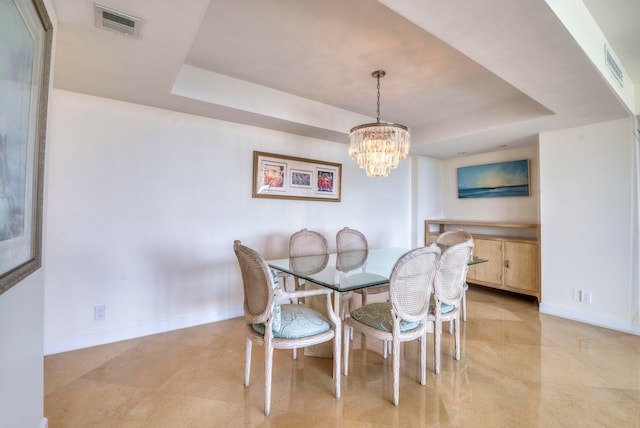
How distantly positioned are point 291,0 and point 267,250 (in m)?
2.46

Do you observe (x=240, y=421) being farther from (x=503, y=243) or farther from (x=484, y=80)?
(x=503, y=243)

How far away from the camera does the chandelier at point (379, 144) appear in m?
2.45

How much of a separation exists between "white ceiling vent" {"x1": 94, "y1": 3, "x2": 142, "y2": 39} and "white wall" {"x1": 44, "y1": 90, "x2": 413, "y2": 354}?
919mm

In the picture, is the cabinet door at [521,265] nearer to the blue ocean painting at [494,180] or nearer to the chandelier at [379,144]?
the blue ocean painting at [494,180]

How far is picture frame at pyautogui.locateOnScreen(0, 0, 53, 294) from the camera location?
883 mm

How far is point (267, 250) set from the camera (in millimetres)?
3441

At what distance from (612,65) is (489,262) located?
2605 millimetres

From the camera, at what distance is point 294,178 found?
3627mm

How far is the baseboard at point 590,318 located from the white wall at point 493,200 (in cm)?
113

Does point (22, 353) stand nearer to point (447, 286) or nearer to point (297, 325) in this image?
point (297, 325)

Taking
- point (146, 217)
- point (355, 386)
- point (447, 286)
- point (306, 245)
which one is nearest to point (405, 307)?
point (447, 286)

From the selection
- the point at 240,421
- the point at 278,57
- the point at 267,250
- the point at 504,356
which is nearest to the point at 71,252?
the point at 267,250

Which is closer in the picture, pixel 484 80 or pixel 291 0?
pixel 291 0

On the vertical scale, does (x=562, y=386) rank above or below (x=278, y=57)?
below
